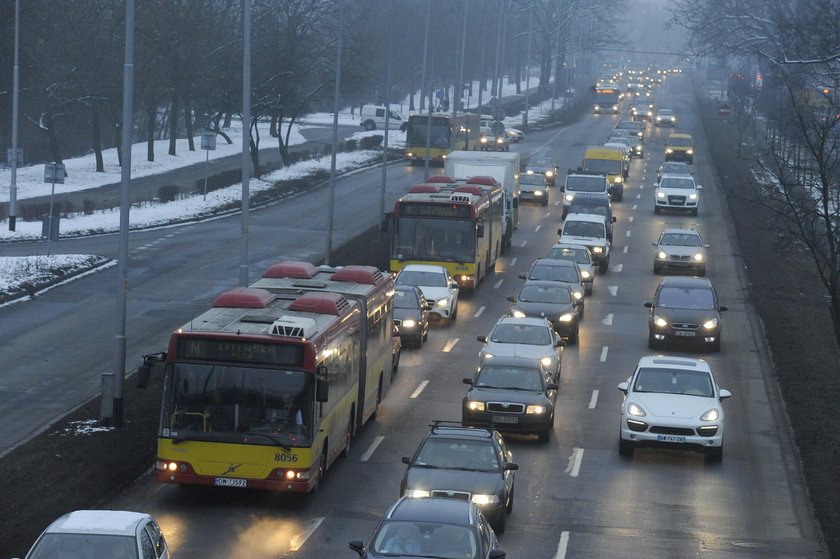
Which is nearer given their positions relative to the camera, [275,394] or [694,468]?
[275,394]

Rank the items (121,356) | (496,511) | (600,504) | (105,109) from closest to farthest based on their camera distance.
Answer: (496,511), (600,504), (121,356), (105,109)

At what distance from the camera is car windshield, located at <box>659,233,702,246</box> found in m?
48.4

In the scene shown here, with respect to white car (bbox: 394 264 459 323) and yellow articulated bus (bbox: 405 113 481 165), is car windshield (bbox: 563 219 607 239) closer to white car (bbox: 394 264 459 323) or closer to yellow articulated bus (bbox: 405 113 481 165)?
white car (bbox: 394 264 459 323)

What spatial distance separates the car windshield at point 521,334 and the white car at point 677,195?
3527 centimetres

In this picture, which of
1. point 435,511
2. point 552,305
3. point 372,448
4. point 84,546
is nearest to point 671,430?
point 372,448

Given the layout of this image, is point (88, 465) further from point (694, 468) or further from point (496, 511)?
point (694, 468)

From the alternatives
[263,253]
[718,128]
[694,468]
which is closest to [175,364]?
[694,468]

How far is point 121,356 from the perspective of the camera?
23.5 metres

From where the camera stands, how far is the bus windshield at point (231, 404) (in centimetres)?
1964

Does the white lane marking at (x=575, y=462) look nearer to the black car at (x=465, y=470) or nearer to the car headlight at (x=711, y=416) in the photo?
the car headlight at (x=711, y=416)

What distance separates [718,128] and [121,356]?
101918 millimetres

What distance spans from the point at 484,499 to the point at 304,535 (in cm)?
243

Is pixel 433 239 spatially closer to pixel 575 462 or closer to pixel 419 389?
pixel 419 389

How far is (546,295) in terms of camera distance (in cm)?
3681
